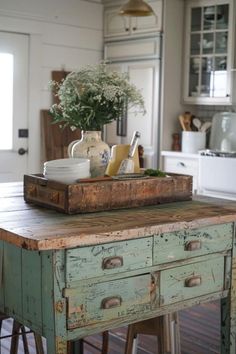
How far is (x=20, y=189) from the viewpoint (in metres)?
2.76

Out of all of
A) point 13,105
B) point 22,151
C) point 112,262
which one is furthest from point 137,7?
point 112,262

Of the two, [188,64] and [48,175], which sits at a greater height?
[188,64]

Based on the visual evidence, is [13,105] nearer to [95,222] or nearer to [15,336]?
[15,336]

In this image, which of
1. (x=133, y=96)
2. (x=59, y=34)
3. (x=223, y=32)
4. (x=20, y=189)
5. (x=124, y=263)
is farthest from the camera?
(x=59, y=34)

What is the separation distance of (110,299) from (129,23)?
13.9 ft

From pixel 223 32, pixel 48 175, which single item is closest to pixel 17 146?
pixel 223 32

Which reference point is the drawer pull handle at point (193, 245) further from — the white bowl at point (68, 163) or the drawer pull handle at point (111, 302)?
the white bowl at point (68, 163)

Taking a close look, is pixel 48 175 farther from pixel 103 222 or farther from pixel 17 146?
pixel 17 146

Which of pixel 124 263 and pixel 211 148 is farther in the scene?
pixel 211 148

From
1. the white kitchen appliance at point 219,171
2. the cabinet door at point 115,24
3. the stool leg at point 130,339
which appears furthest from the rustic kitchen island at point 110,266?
the cabinet door at point 115,24

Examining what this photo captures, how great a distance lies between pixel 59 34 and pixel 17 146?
48.2 inches

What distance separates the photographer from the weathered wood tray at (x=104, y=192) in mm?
2162

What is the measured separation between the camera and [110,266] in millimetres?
1905

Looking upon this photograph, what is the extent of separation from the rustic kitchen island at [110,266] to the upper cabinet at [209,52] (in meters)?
3.10
